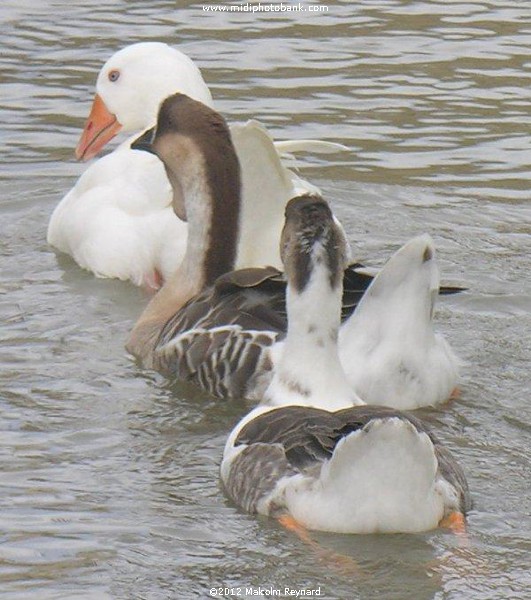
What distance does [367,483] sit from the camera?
5.81 metres

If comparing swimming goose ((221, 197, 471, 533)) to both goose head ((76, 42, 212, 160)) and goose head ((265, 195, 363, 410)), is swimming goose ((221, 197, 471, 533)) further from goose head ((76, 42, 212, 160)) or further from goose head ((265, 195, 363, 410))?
goose head ((76, 42, 212, 160))

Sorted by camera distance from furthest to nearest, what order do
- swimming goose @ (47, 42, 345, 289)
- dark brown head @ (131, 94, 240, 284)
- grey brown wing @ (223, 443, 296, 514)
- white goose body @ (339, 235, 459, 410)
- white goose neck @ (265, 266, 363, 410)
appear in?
1. swimming goose @ (47, 42, 345, 289)
2. dark brown head @ (131, 94, 240, 284)
3. white goose body @ (339, 235, 459, 410)
4. white goose neck @ (265, 266, 363, 410)
5. grey brown wing @ (223, 443, 296, 514)

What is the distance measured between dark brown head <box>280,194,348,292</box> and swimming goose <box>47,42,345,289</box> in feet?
6.01

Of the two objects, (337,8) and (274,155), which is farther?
(337,8)

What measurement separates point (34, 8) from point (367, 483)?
8.62 meters

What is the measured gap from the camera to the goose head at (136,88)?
32.2 ft

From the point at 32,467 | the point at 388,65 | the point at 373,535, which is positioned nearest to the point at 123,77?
the point at 388,65

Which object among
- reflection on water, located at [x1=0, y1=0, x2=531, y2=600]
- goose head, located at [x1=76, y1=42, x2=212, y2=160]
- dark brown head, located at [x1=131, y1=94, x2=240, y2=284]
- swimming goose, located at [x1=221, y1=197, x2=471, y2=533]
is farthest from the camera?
goose head, located at [x1=76, y1=42, x2=212, y2=160]

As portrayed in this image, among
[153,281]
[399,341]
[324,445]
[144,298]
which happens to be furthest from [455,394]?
[153,281]

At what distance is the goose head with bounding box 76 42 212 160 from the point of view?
9812mm

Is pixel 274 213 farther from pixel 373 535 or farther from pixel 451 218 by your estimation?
pixel 373 535

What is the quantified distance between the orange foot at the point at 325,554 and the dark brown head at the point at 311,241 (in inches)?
38.3

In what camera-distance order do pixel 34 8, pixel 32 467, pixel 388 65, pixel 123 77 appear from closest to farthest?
pixel 32 467 < pixel 123 77 < pixel 388 65 < pixel 34 8

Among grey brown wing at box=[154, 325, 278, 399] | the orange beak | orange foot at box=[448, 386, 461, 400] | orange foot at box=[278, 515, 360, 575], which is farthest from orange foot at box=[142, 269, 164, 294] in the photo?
orange foot at box=[278, 515, 360, 575]
